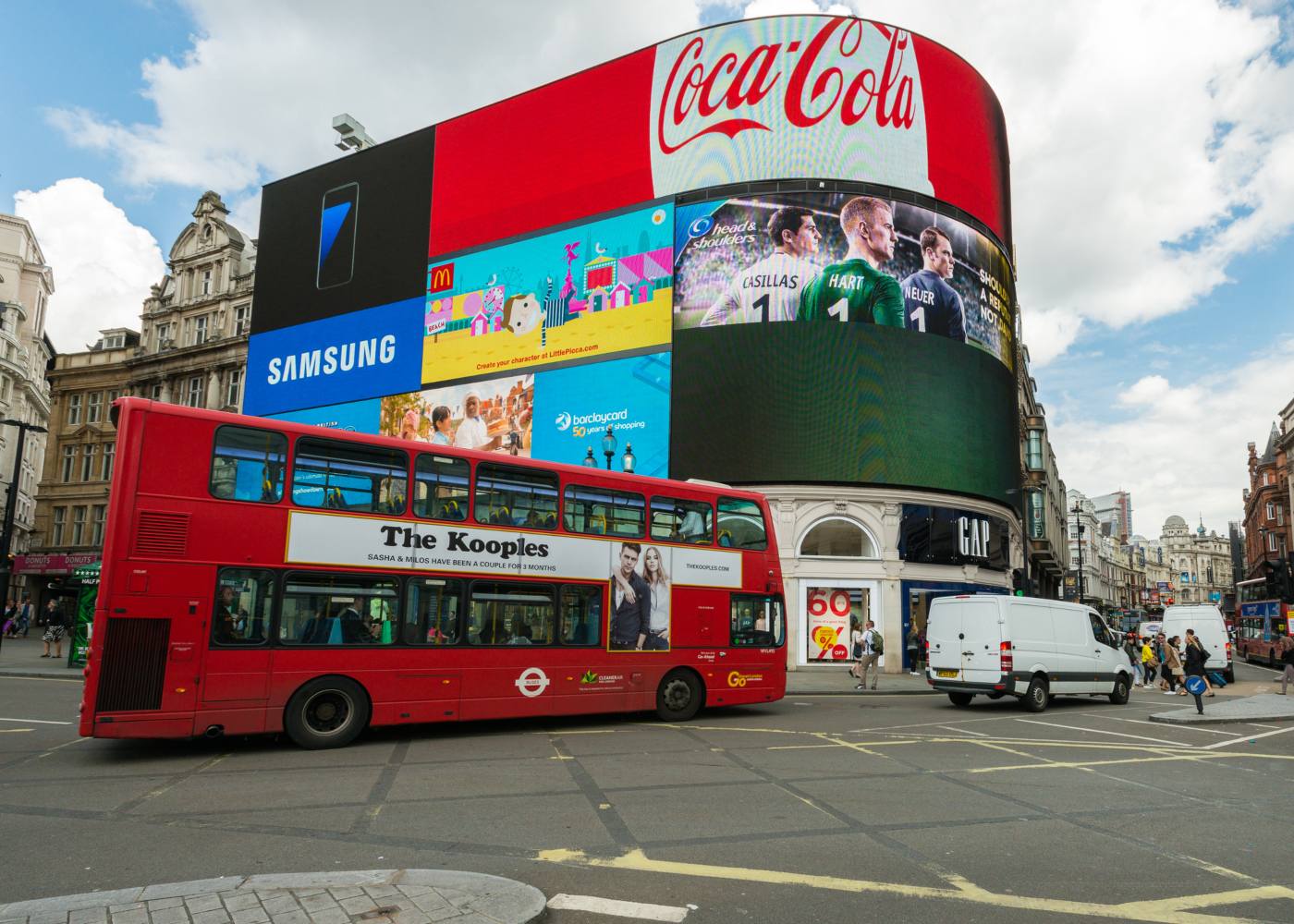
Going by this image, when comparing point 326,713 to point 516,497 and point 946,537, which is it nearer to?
point 516,497

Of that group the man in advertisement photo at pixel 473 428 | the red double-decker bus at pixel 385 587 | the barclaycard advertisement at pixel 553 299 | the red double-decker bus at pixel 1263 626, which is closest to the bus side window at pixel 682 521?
the red double-decker bus at pixel 385 587

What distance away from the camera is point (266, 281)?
166 feet

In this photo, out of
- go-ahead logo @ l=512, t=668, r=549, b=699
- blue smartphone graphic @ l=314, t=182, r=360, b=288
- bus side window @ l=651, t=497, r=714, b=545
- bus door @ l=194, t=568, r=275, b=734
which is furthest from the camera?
blue smartphone graphic @ l=314, t=182, r=360, b=288

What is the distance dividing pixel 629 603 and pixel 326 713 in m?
5.26

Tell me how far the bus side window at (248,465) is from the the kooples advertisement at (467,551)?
508 millimetres

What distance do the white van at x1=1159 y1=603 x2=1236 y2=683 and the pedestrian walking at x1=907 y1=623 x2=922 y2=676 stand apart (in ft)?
29.5

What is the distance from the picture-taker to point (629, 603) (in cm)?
1548

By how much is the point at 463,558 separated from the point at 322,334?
37.4 metres

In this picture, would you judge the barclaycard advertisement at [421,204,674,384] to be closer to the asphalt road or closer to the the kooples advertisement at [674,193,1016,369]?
the the kooples advertisement at [674,193,1016,369]

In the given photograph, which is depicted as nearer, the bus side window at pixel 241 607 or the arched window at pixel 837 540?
the bus side window at pixel 241 607

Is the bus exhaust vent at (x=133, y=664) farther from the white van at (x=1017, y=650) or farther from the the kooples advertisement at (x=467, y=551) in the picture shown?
the white van at (x=1017, y=650)

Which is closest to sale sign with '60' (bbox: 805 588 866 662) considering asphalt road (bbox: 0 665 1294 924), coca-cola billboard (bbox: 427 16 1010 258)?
coca-cola billboard (bbox: 427 16 1010 258)

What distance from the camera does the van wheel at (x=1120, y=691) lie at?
21953 mm

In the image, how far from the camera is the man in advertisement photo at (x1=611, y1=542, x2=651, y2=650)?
50.4 ft
